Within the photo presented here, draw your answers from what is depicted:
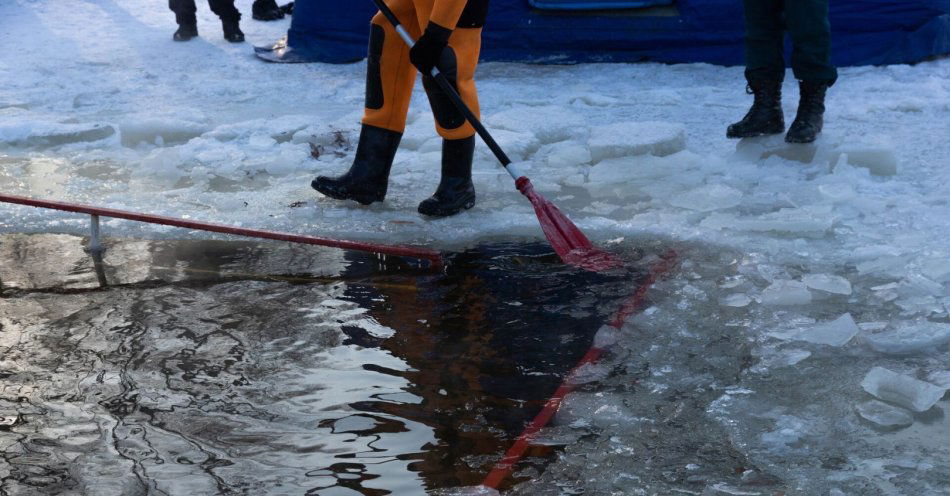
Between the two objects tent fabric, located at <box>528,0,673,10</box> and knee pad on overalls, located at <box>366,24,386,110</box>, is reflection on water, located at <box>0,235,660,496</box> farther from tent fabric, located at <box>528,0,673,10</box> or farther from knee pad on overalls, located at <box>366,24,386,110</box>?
tent fabric, located at <box>528,0,673,10</box>

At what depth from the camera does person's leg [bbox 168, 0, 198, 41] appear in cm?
728

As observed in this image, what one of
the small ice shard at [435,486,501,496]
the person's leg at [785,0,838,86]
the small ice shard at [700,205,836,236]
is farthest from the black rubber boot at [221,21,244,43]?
the small ice shard at [435,486,501,496]

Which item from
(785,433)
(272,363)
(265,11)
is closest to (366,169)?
(272,363)

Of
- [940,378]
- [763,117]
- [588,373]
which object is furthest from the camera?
[763,117]

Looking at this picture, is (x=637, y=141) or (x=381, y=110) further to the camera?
(x=637, y=141)

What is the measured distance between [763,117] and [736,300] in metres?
1.79

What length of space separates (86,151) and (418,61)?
2.08 meters

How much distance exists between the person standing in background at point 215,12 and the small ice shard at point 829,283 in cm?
526

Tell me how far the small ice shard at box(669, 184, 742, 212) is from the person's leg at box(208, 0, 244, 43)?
172 inches

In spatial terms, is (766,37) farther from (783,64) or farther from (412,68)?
(412,68)

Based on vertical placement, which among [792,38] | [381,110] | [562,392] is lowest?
[562,392]

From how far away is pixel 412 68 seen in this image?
3.96 meters

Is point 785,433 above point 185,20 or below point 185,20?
above

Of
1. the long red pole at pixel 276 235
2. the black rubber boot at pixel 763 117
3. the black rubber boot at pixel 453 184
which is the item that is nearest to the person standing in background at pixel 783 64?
the black rubber boot at pixel 763 117
